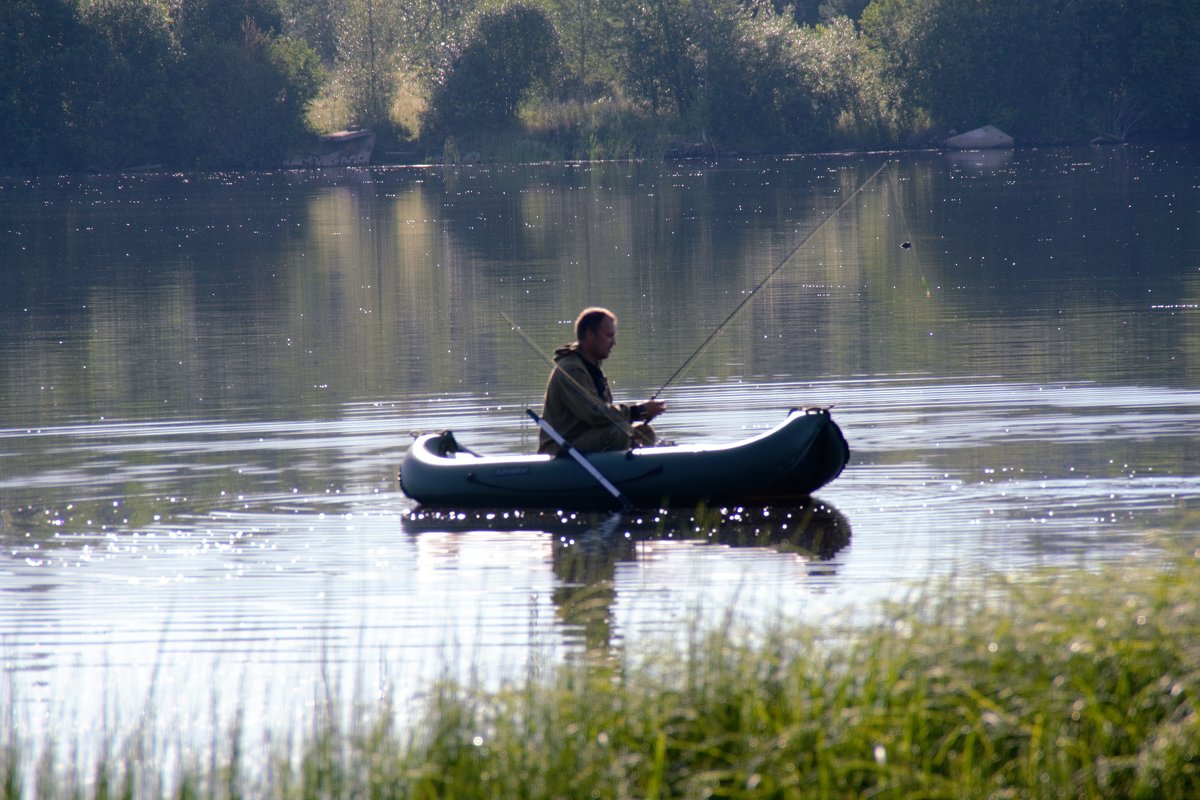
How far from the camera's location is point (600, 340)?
373 inches

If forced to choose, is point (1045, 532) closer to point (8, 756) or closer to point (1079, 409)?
point (1079, 409)

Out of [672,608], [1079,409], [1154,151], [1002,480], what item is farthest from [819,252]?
[1154,151]

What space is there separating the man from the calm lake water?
45 cm

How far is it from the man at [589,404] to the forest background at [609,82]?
1831 inches

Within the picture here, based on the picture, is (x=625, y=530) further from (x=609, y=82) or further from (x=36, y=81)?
(x=609, y=82)

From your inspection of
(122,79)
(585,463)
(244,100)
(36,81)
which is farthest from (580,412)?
(122,79)

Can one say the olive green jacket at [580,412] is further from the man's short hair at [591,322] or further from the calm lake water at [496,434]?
the calm lake water at [496,434]

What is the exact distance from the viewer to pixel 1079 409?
12.1 metres

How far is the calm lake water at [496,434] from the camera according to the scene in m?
7.06

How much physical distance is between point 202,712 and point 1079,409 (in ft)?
24.6

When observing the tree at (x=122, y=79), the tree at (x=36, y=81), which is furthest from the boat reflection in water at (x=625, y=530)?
the tree at (x=122, y=79)

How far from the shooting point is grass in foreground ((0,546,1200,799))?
4.25m

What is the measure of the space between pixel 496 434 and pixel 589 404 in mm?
2540

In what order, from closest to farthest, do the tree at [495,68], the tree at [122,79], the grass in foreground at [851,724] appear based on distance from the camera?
the grass in foreground at [851,724] → the tree at [122,79] → the tree at [495,68]
